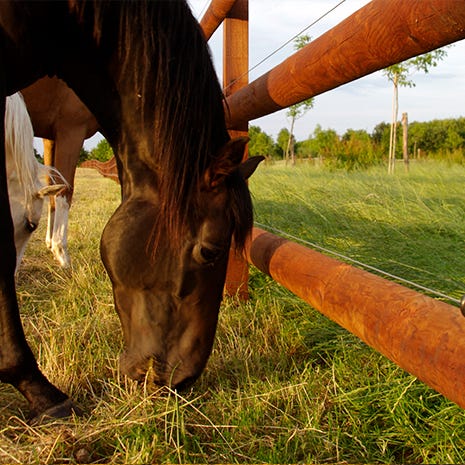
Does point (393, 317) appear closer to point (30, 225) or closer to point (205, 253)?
point (205, 253)

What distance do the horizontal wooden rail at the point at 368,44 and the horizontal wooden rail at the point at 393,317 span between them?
51cm

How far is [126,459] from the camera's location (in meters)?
1.11

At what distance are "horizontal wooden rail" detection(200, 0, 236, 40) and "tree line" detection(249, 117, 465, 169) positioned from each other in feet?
6.48

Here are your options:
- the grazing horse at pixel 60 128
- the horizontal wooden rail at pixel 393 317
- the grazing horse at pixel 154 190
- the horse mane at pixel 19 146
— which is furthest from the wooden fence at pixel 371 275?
the grazing horse at pixel 60 128

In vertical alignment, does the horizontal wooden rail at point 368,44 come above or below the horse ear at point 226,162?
above

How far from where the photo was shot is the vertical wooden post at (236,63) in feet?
8.63

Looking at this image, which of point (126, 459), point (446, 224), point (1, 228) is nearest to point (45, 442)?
point (126, 459)

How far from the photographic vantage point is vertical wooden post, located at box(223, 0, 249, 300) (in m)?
2.63

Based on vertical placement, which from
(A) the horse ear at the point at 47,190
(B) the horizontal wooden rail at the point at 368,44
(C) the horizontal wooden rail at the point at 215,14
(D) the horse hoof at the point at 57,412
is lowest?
(D) the horse hoof at the point at 57,412

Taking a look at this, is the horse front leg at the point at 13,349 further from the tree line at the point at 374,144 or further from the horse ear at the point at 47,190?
the tree line at the point at 374,144

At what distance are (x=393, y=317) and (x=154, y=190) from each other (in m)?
0.78

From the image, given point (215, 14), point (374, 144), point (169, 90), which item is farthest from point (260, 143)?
point (169, 90)

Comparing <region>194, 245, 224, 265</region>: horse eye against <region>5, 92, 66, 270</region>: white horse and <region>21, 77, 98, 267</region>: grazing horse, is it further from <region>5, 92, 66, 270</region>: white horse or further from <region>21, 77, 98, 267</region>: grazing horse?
<region>21, 77, 98, 267</region>: grazing horse

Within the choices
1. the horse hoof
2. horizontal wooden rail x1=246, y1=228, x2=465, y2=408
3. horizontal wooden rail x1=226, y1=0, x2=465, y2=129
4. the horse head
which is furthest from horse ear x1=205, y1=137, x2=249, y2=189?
the horse hoof
